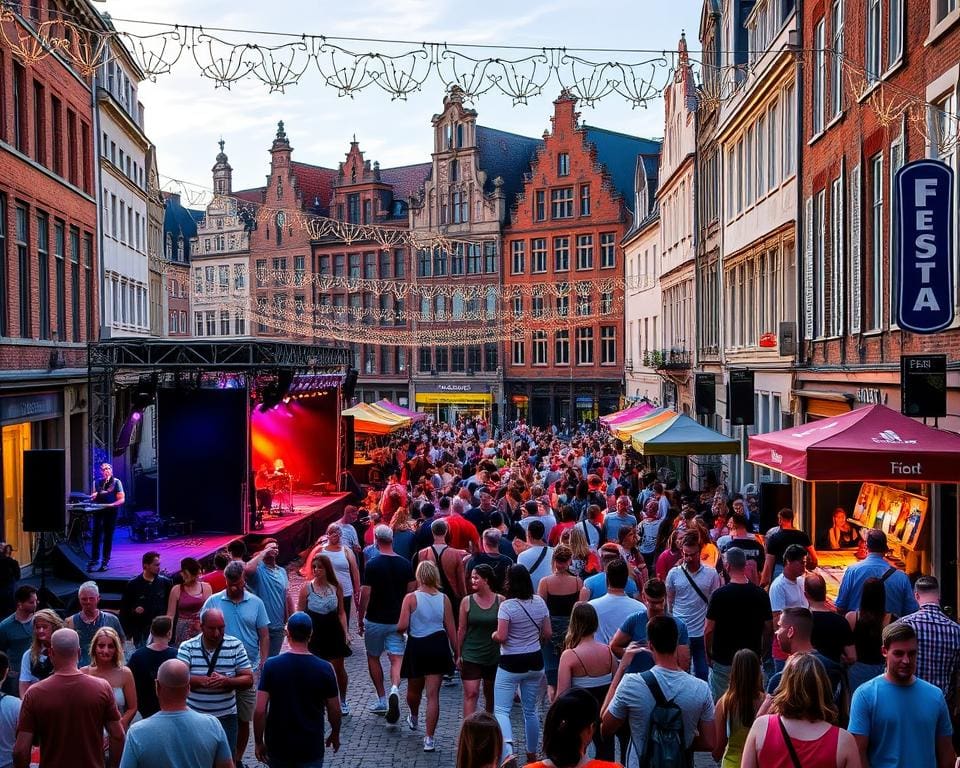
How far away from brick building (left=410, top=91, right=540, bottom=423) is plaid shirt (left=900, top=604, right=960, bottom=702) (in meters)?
47.4

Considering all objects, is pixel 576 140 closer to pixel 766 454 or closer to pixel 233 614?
Result: pixel 766 454

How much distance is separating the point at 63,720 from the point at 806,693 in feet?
12.5

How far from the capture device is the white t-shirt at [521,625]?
7.78 m

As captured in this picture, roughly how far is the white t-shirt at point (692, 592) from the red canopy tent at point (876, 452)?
2310 mm

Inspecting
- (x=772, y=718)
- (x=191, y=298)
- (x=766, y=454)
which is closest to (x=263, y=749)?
(x=772, y=718)

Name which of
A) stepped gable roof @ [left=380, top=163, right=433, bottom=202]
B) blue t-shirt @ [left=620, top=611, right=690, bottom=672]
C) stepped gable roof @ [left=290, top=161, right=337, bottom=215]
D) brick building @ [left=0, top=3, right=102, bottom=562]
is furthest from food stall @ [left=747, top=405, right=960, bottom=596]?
stepped gable roof @ [left=290, top=161, right=337, bottom=215]

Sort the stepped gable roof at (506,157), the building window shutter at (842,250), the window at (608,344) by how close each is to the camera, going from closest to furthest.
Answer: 1. the building window shutter at (842,250)
2. the window at (608,344)
3. the stepped gable roof at (506,157)

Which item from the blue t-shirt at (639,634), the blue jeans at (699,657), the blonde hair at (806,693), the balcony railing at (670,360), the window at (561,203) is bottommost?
the blue jeans at (699,657)

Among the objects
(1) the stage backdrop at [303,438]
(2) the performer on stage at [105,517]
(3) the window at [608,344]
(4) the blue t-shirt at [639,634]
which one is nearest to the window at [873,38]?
(4) the blue t-shirt at [639,634]

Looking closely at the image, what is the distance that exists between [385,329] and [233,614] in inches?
2004

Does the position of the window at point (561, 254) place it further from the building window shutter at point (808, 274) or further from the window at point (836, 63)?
the window at point (836, 63)

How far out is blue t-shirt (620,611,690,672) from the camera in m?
6.79

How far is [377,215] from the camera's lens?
2371 inches

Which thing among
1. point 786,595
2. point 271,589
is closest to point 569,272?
point 271,589
